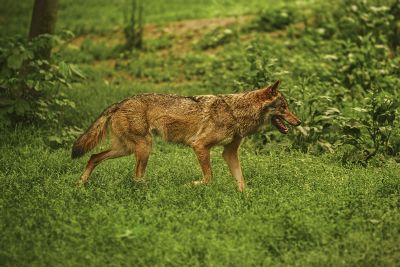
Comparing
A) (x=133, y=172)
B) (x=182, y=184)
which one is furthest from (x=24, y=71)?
(x=182, y=184)

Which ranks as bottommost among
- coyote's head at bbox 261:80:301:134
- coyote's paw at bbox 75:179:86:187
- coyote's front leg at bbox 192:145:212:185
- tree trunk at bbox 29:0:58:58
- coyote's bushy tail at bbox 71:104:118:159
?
coyote's paw at bbox 75:179:86:187

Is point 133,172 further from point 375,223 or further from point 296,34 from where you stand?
point 296,34

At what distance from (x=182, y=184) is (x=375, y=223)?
9.15ft

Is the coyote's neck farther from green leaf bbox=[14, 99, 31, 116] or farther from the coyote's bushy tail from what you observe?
→ green leaf bbox=[14, 99, 31, 116]

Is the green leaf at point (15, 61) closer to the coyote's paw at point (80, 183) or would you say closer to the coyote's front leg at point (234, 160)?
the coyote's paw at point (80, 183)

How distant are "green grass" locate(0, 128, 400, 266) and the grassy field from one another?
0.06ft

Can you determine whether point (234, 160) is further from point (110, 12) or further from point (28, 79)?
point (110, 12)

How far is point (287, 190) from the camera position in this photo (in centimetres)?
899

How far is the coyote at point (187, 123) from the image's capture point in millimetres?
9344

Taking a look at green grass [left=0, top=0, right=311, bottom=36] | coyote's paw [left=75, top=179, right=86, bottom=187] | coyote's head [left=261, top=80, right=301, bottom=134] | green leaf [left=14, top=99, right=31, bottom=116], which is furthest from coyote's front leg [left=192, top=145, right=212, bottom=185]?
green grass [left=0, top=0, right=311, bottom=36]

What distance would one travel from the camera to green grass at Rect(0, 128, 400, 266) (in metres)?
7.16

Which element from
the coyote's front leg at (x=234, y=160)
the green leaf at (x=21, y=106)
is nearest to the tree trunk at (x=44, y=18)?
the green leaf at (x=21, y=106)

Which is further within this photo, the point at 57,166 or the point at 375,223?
the point at 57,166

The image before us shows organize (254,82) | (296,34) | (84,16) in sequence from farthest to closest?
(84,16) < (296,34) < (254,82)
